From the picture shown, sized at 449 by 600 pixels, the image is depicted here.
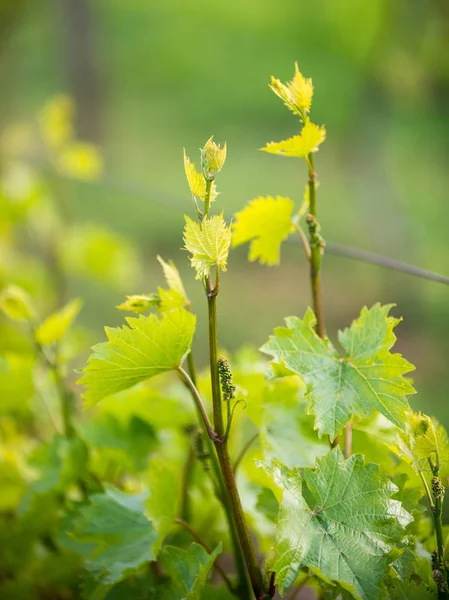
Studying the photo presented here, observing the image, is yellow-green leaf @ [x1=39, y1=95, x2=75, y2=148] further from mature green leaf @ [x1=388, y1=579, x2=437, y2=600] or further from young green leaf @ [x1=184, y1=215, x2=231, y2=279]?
mature green leaf @ [x1=388, y1=579, x2=437, y2=600]

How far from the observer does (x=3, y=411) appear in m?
0.96

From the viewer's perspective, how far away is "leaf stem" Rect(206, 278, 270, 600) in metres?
0.53

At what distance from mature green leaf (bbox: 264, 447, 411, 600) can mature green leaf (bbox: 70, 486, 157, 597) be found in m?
0.19

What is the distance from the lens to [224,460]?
1.80 feet

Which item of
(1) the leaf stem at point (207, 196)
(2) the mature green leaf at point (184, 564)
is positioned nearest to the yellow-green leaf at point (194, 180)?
(1) the leaf stem at point (207, 196)

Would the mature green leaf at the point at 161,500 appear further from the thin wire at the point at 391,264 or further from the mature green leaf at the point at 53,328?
the thin wire at the point at 391,264

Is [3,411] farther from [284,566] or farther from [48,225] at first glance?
[48,225]

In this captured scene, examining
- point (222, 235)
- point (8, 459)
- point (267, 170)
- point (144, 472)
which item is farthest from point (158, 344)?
point (267, 170)

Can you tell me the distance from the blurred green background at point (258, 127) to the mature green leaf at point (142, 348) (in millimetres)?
826

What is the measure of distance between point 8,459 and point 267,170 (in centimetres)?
443

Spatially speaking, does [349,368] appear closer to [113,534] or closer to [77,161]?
[113,534]

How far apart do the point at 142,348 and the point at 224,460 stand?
123 millimetres

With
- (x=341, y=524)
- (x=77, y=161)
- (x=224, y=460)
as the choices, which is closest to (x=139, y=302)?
(x=224, y=460)

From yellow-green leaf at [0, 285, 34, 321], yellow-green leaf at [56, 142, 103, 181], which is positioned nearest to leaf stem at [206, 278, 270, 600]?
yellow-green leaf at [0, 285, 34, 321]
